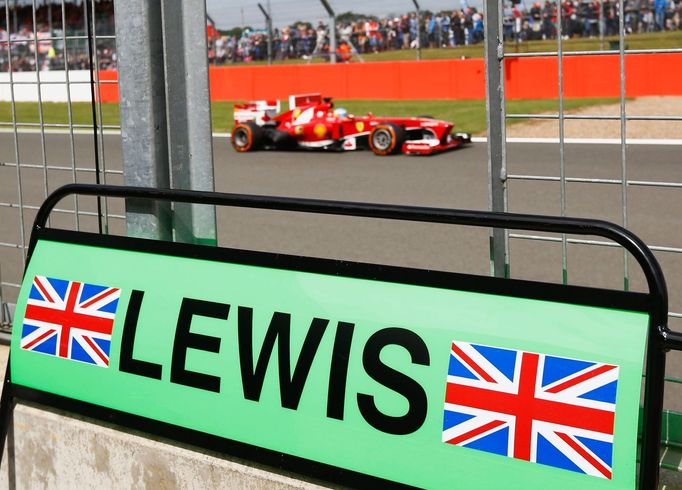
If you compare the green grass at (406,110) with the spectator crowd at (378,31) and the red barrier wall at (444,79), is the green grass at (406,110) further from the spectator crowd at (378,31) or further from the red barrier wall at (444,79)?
the spectator crowd at (378,31)

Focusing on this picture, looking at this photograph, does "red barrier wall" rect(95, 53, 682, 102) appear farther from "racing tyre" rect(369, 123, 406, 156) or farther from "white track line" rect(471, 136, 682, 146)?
"racing tyre" rect(369, 123, 406, 156)

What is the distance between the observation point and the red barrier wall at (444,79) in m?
17.7

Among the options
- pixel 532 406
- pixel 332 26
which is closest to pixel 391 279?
pixel 532 406

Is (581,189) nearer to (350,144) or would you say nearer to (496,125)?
(350,144)

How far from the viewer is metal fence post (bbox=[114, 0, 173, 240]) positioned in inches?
154

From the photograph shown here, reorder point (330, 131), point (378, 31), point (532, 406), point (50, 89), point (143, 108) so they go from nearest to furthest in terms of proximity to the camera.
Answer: point (532, 406), point (143, 108), point (330, 131), point (50, 89), point (378, 31)

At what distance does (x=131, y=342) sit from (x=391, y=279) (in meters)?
1.05

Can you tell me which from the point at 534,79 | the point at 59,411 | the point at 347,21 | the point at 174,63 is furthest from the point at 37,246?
the point at 347,21

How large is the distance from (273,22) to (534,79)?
29.2 feet

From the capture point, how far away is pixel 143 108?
156 inches

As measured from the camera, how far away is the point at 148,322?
129 inches

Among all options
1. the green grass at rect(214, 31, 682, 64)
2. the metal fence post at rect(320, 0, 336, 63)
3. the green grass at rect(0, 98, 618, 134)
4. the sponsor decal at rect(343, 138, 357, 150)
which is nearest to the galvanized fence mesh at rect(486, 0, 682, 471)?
the green grass at rect(0, 98, 618, 134)

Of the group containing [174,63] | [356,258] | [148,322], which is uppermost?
[174,63]

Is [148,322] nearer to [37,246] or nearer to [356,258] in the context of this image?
[37,246]
